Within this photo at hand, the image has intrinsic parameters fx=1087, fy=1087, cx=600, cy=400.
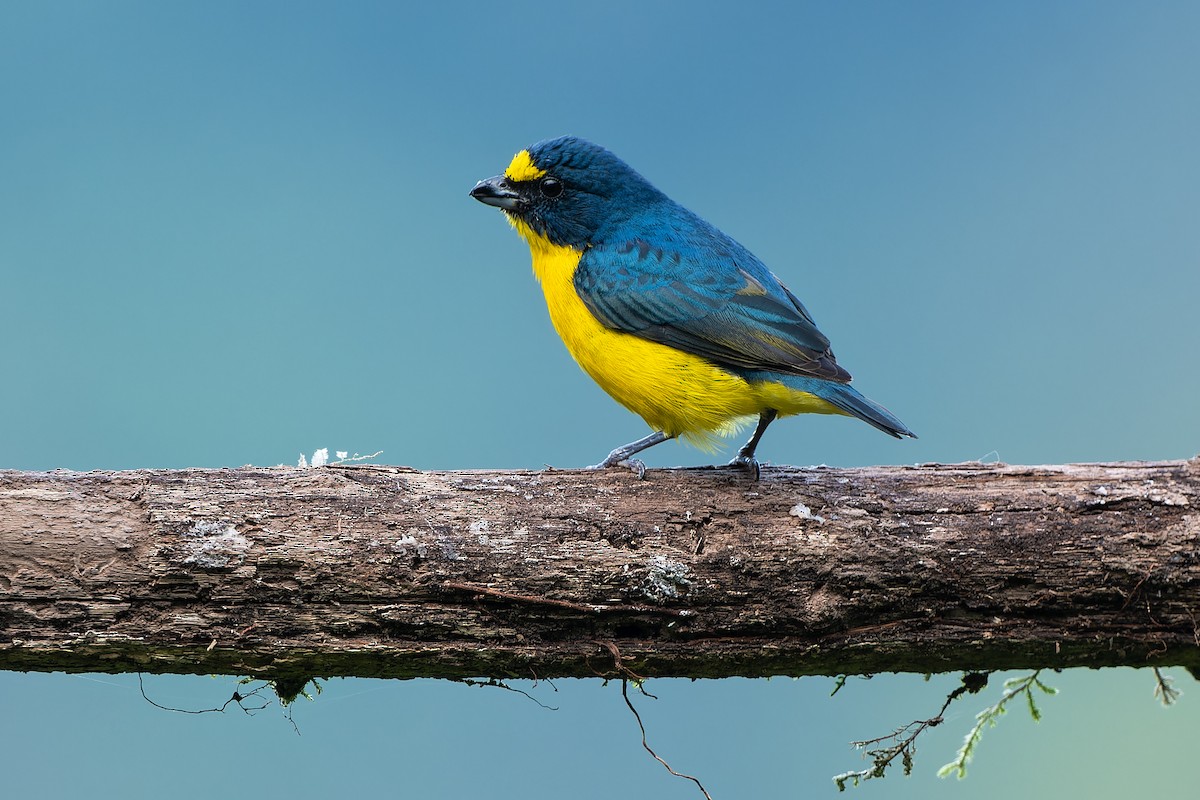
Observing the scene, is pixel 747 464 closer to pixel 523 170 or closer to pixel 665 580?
pixel 665 580

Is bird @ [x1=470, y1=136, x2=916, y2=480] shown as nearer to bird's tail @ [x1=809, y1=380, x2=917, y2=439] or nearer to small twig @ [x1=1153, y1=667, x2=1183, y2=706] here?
bird's tail @ [x1=809, y1=380, x2=917, y2=439]

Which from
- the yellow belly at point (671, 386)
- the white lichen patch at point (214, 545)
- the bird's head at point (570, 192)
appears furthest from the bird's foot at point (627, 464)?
the white lichen patch at point (214, 545)

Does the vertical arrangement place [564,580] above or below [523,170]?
below

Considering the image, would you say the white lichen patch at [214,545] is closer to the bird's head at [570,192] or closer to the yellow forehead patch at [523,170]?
the bird's head at [570,192]

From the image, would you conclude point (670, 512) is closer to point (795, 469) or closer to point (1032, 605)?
point (795, 469)

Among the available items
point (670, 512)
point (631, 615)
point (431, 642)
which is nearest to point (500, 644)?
point (431, 642)

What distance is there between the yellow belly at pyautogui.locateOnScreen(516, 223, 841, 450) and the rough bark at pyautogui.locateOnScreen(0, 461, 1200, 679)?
1.98ft

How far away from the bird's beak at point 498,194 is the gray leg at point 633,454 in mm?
1606

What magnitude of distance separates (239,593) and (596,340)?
2048 millimetres

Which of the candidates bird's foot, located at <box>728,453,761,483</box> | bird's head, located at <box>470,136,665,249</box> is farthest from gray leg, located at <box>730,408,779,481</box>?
bird's head, located at <box>470,136,665,249</box>

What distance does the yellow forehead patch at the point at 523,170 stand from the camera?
5863mm

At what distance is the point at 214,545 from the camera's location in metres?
4.14

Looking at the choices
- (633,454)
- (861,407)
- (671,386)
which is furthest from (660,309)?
(861,407)

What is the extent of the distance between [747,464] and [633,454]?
0.55 meters
